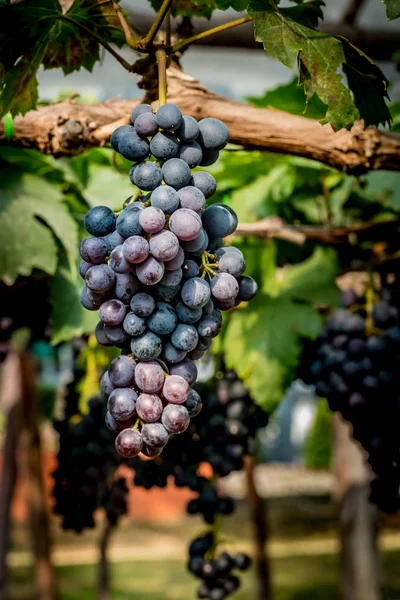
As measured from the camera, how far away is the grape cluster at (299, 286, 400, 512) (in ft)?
4.35

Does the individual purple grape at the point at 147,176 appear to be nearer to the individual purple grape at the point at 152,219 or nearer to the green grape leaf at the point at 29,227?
the individual purple grape at the point at 152,219

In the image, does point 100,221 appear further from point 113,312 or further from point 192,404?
point 192,404

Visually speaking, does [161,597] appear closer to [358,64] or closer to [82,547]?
[82,547]

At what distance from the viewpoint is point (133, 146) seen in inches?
27.0

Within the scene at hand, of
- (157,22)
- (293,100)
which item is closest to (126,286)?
(157,22)

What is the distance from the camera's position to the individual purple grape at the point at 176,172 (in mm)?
673

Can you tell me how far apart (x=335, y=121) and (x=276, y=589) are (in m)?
3.92

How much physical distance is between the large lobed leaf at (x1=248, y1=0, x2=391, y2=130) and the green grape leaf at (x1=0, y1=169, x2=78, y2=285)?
0.69 meters

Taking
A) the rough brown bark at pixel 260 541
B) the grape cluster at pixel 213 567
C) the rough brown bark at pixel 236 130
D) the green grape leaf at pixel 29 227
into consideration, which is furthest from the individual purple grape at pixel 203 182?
the rough brown bark at pixel 260 541

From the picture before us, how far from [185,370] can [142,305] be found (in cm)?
8

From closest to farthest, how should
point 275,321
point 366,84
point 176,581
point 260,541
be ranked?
1. point 366,84
2. point 275,321
3. point 260,541
4. point 176,581

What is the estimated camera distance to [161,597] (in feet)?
13.4

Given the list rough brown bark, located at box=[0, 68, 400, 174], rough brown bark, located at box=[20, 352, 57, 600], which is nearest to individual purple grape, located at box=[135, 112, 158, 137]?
rough brown bark, located at box=[0, 68, 400, 174]

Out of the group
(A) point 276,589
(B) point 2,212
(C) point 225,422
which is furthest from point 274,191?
(A) point 276,589
